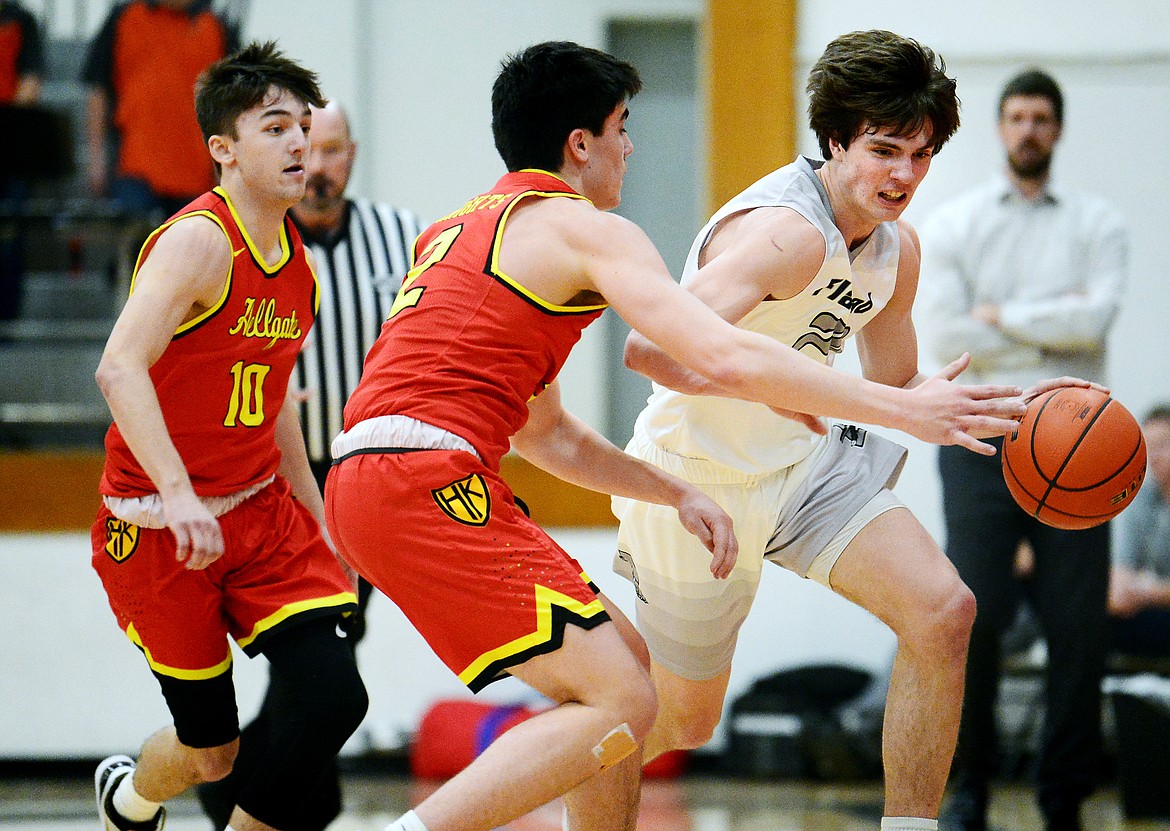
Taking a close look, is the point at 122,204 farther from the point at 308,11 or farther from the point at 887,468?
the point at 887,468

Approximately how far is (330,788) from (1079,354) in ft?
9.86

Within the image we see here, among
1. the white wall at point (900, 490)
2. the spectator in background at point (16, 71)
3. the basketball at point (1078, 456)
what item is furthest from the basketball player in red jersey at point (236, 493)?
the spectator in background at point (16, 71)

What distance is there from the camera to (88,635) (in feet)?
21.1

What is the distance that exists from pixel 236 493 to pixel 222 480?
0.19ft

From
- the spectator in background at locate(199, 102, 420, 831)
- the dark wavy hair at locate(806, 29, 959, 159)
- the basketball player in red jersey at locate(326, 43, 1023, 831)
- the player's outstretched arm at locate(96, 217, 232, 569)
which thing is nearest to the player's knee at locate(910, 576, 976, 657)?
the basketball player in red jersey at locate(326, 43, 1023, 831)

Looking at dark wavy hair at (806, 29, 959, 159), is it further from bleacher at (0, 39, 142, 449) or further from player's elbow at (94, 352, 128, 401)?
bleacher at (0, 39, 142, 449)

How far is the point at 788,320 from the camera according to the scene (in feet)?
11.0

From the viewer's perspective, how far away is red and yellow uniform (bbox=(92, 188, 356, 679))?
132 inches

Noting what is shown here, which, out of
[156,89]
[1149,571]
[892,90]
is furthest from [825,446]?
[156,89]

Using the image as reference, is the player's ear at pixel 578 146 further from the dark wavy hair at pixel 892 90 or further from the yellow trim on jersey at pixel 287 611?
the yellow trim on jersey at pixel 287 611

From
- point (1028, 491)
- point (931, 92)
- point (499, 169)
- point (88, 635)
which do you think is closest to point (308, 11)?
point (499, 169)

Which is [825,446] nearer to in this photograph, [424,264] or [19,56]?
[424,264]

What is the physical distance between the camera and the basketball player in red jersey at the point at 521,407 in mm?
2660

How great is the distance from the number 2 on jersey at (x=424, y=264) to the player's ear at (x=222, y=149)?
84cm
